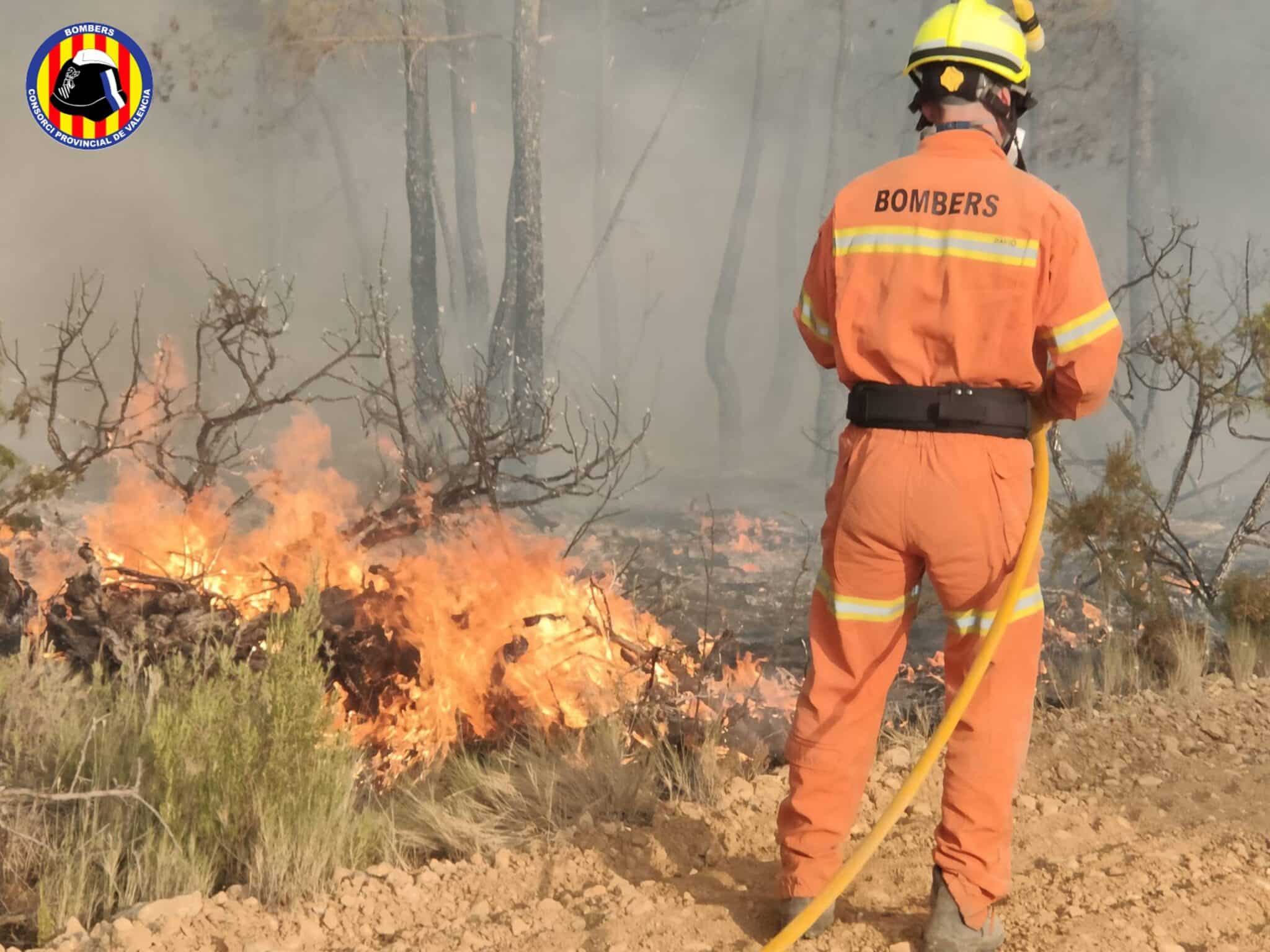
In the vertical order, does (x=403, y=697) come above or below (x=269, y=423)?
below

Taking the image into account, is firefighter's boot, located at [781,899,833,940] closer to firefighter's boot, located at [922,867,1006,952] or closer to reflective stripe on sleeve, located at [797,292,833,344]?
firefighter's boot, located at [922,867,1006,952]

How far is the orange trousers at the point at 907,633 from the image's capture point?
226 centimetres

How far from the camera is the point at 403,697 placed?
5.18 m

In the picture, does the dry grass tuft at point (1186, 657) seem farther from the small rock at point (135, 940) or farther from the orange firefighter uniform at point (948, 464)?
the small rock at point (135, 940)

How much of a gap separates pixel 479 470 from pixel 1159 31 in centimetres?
985

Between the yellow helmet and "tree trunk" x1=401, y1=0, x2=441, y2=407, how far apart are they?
7.36 m

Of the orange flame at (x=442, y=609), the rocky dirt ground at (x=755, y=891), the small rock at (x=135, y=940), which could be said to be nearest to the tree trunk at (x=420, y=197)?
the orange flame at (x=442, y=609)

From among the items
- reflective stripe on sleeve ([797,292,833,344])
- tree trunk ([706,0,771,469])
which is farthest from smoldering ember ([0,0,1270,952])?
tree trunk ([706,0,771,469])

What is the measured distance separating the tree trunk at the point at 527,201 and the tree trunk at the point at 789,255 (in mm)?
4917

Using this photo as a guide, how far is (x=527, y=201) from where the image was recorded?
9555 millimetres

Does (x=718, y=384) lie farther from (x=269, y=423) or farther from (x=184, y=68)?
(x=184, y=68)

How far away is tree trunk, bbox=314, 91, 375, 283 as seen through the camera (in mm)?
10961

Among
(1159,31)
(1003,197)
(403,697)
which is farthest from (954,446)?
(1159,31)

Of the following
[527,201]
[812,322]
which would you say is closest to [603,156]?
[527,201]
